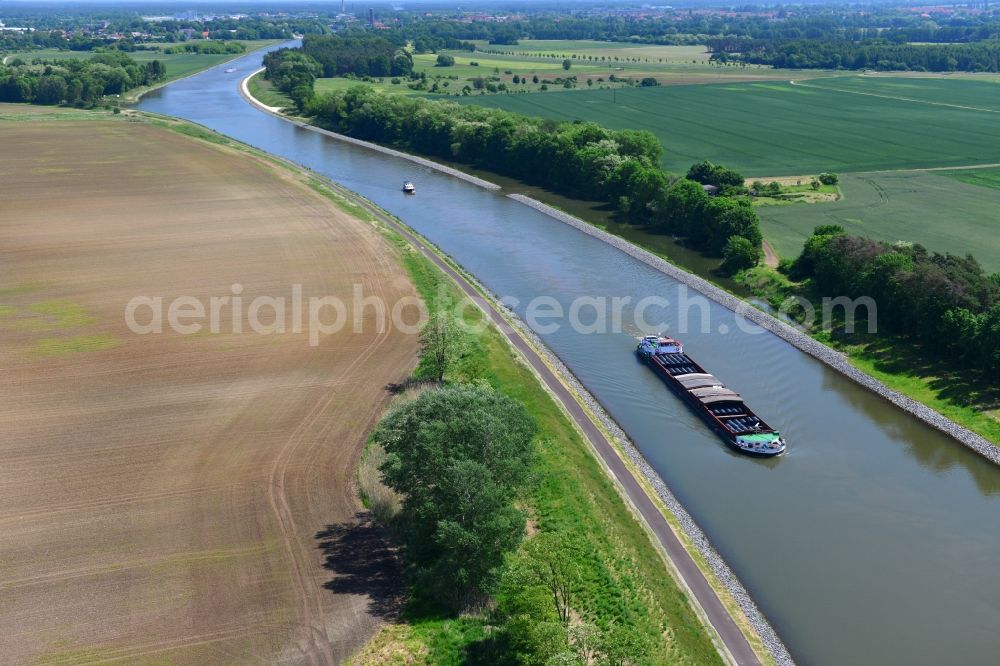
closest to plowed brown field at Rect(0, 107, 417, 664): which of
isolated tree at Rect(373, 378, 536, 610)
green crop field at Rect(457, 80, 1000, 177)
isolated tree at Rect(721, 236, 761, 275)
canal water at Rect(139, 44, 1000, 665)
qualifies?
isolated tree at Rect(373, 378, 536, 610)

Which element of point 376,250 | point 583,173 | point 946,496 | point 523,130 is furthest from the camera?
Result: point 523,130

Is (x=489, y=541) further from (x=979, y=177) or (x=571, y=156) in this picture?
(x=979, y=177)

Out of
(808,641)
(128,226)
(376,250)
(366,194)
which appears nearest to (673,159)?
(366,194)

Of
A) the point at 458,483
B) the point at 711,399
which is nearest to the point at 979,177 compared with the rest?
the point at 711,399

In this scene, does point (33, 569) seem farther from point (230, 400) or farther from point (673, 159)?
point (673, 159)

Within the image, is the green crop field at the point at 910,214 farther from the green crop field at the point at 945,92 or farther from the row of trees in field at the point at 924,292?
the green crop field at the point at 945,92
